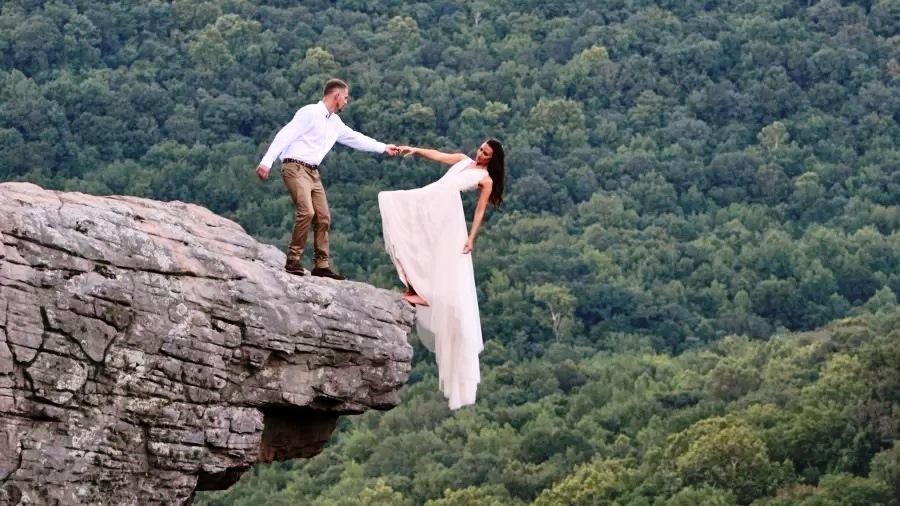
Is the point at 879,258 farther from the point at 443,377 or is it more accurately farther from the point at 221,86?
the point at 443,377

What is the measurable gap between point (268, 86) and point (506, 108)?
38.9 feet

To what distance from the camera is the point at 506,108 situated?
133000 millimetres

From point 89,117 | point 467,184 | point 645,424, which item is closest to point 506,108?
point 89,117

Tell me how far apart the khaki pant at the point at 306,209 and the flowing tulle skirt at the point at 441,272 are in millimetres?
718

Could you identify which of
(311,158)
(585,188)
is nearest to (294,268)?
(311,158)

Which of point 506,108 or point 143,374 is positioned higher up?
point 506,108

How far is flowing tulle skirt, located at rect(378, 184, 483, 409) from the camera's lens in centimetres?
2728

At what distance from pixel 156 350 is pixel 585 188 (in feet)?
326

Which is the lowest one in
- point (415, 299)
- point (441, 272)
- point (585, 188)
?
point (415, 299)

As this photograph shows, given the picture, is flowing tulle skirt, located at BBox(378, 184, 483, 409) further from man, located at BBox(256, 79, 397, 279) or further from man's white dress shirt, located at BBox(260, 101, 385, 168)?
man's white dress shirt, located at BBox(260, 101, 385, 168)

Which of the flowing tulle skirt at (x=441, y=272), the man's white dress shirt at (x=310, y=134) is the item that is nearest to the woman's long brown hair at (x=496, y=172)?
the flowing tulle skirt at (x=441, y=272)

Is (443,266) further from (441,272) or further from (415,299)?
(415,299)

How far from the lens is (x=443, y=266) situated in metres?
27.4

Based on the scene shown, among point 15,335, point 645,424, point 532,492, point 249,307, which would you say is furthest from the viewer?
point 645,424
